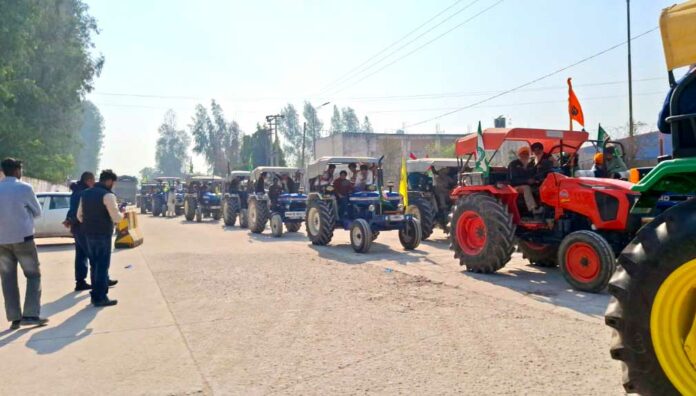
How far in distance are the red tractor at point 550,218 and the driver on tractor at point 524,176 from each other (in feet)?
0.38

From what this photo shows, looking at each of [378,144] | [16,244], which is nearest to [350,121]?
[378,144]

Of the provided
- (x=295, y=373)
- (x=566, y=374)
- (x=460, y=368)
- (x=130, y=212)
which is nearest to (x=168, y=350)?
(x=295, y=373)

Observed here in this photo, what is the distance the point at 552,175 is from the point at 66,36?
1446 inches

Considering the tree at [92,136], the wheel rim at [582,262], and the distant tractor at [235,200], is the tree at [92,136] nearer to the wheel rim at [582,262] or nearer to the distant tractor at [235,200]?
the distant tractor at [235,200]

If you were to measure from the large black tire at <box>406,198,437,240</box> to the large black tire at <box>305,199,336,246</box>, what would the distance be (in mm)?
2243

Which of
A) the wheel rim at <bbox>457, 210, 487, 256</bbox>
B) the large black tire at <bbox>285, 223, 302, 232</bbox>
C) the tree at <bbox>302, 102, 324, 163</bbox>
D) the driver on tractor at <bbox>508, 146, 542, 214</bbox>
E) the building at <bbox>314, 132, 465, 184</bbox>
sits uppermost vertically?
the tree at <bbox>302, 102, 324, 163</bbox>

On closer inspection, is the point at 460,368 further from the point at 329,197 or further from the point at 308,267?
the point at 329,197

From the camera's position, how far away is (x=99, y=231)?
677 cm

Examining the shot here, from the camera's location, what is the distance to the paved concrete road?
395 centimetres

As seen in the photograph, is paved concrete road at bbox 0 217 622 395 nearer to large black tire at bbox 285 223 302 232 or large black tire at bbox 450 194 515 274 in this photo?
large black tire at bbox 450 194 515 274

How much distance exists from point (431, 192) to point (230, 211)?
9135 millimetres

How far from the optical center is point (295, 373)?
13.6 ft

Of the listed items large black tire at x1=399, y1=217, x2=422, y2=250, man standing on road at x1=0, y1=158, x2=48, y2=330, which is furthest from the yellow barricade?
man standing on road at x1=0, y1=158, x2=48, y2=330

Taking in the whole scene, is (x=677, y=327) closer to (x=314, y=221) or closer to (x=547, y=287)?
(x=547, y=287)
